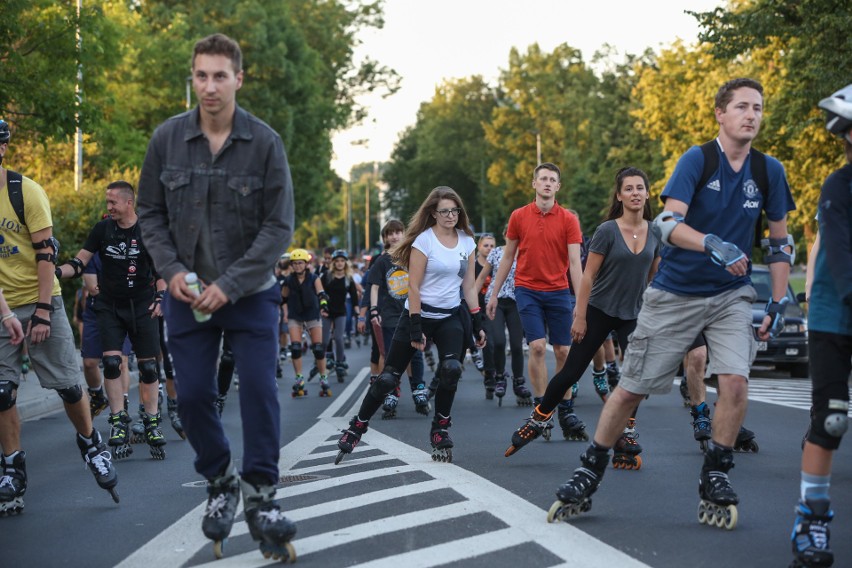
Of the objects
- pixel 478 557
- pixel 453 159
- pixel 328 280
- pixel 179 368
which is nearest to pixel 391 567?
pixel 478 557

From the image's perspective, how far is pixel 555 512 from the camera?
6164mm

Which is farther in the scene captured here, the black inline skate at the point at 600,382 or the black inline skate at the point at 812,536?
the black inline skate at the point at 600,382

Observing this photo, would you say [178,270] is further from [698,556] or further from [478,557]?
[698,556]

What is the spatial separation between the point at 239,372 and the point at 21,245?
2.29 m

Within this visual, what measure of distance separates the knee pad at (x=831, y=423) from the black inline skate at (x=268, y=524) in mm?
2144

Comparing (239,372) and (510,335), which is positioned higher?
(239,372)

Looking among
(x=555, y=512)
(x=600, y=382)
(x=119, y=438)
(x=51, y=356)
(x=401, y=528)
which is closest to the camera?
(x=401, y=528)

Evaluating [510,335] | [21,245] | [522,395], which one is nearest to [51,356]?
[21,245]

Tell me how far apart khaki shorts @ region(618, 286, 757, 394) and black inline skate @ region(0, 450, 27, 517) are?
329 cm

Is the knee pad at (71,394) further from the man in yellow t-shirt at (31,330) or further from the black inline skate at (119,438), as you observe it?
the black inline skate at (119,438)

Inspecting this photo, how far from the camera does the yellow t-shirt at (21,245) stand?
23.5 ft

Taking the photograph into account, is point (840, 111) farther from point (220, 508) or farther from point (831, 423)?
point (220, 508)

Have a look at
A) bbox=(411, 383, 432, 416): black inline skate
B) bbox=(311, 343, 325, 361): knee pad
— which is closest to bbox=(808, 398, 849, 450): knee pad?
bbox=(411, 383, 432, 416): black inline skate

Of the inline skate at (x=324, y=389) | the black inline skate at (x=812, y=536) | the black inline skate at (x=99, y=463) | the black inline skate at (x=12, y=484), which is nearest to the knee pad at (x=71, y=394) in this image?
the black inline skate at (x=99, y=463)
